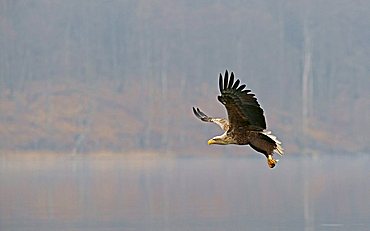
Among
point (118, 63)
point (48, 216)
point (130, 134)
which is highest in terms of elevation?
point (118, 63)

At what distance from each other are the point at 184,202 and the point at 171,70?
58865 mm

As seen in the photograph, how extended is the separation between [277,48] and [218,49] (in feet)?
17.7

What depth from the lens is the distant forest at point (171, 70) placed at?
86188 millimetres

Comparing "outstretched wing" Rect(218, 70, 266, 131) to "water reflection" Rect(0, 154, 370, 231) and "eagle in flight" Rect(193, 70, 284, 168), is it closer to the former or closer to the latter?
"eagle in flight" Rect(193, 70, 284, 168)

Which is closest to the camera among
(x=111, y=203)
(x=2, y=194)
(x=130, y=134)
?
(x=111, y=203)

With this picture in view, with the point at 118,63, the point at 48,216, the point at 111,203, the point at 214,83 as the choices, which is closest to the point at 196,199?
the point at 111,203

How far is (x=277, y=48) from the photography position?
3863 inches

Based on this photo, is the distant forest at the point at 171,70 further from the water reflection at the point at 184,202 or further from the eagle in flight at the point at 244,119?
the eagle in flight at the point at 244,119

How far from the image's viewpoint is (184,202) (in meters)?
35.8

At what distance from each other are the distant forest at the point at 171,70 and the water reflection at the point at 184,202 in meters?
25.2

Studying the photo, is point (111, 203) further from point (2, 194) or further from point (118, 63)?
point (118, 63)

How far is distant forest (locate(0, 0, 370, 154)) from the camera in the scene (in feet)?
283

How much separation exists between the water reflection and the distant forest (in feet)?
82.8

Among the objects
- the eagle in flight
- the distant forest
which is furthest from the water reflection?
the distant forest
